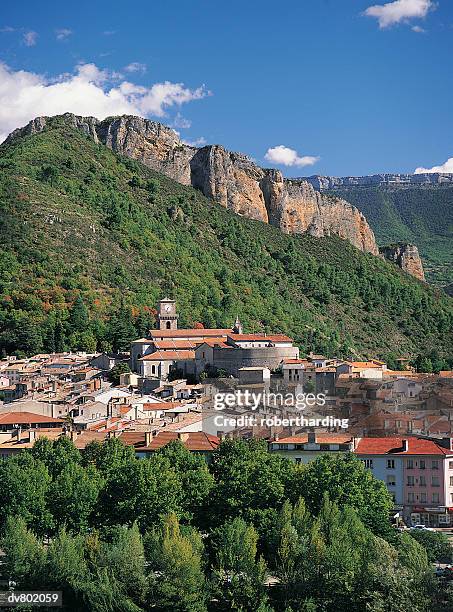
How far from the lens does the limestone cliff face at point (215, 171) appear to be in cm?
13138

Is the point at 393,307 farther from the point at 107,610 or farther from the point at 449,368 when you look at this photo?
the point at 107,610

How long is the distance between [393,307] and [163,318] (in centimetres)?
4593

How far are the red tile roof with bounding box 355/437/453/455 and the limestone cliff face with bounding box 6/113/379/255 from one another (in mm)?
89042

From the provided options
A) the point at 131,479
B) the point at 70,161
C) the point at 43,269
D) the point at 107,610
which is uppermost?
the point at 70,161

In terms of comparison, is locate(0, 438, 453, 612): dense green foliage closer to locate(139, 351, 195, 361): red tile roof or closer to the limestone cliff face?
locate(139, 351, 195, 361): red tile roof

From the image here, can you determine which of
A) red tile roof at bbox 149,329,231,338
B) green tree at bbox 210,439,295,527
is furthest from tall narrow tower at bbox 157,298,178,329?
green tree at bbox 210,439,295,527

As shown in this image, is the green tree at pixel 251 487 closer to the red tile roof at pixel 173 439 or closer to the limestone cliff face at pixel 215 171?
the red tile roof at pixel 173 439

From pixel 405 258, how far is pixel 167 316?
234 ft

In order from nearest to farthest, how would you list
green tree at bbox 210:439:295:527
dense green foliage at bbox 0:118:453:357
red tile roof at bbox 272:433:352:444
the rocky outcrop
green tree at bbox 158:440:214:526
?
green tree at bbox 210:439:295:527, green tree at bbox 158:440:214:526, red tile roof at bbox 272:433:352:444, dense green foliage at bbox 0:118:453:357, the rocky outcrop

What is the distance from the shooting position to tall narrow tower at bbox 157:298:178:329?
8338cm

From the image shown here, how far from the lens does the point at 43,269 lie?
87.8 metres

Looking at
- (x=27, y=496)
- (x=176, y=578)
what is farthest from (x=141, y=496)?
(x=176, y=578)

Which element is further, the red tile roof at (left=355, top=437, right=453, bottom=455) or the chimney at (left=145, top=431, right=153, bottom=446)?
the chimney at (left=145, top=431, right=153, bottom=446)

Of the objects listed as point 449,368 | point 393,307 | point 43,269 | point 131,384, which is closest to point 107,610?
point 131,384
